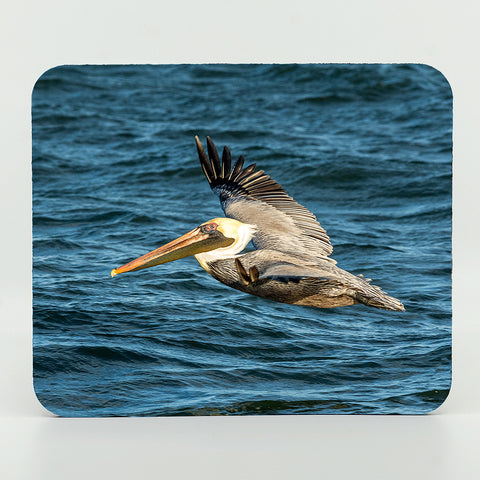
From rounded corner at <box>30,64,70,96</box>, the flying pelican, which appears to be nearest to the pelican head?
the flying pelican

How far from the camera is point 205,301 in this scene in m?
5.48

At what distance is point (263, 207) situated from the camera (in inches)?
212

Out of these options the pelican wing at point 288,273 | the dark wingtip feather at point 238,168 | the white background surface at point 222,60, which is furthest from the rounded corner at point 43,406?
the dark wingtip feather at point 238,168

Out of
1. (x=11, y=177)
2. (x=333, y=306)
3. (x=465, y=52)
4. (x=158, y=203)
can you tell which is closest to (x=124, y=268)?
(x=158, y=203)

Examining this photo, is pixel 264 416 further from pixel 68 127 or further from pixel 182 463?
pixel 68 127

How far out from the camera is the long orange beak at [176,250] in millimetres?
5418

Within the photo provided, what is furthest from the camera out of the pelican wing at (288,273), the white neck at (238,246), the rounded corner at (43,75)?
the rounded corner at (43,75)

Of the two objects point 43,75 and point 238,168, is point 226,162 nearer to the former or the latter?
point 238,168

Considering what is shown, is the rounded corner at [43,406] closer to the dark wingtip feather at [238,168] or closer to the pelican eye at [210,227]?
the pelican eye at [210,227]

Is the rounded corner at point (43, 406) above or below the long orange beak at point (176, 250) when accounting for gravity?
below

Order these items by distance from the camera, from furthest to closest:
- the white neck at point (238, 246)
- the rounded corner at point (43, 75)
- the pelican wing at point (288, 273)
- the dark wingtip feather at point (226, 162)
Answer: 1. the rounded corner at point (43, 75)
2. the dark wingtip feather at point (226, 162)
3. the white neck at point (238, 246)
4. the pelican wing at point (288, 273)

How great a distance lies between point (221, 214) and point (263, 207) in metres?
0.28

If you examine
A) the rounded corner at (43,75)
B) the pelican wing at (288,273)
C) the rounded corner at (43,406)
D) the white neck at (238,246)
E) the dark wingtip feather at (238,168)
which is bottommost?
the rounded corner at (43,406)

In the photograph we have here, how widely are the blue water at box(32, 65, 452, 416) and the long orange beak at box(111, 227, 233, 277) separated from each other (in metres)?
0.07
